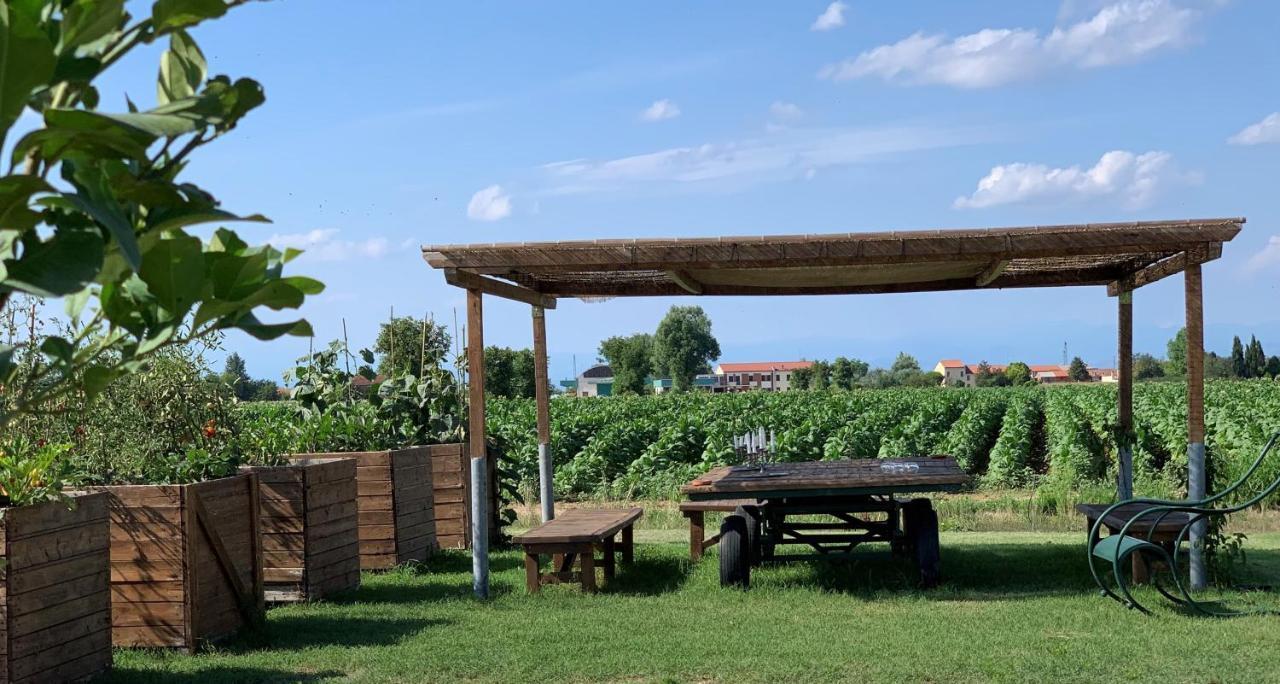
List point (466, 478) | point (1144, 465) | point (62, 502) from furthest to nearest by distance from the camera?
1. point (1144, 465)
2. point (466, 478)
3. point (62, 502)

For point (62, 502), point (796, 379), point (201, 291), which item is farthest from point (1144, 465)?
point (796, 379)

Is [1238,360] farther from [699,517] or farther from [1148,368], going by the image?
[699,517]

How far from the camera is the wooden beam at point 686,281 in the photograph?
10.8 meters

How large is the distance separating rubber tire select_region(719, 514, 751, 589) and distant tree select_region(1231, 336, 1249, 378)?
318 ft

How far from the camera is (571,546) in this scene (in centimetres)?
942

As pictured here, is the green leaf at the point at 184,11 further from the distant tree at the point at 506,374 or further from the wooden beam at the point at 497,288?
the distant tree at the point at 506,374

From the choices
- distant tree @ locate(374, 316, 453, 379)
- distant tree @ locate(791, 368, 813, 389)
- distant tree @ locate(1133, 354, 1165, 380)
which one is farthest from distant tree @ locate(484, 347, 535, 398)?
distant tree @ locate(1133, 354, 1165, 380)

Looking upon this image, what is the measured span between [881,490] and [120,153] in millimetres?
8168

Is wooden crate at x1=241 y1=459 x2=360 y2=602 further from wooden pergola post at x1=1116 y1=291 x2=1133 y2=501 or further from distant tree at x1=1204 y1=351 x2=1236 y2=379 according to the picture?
distant tree at x1=1204 y1=351 x2=1236 y2=379

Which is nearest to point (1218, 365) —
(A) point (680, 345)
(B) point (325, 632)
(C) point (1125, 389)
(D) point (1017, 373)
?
(D) point (1017, 373)

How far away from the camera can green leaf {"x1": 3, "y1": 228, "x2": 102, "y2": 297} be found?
1259mm

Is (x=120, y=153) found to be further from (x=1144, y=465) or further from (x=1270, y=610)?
(x=1144, y=465)

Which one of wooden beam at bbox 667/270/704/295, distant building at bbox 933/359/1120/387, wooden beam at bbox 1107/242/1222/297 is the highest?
wooden beam at bbox 667/270/704/295

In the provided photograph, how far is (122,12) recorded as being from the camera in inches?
51.6
